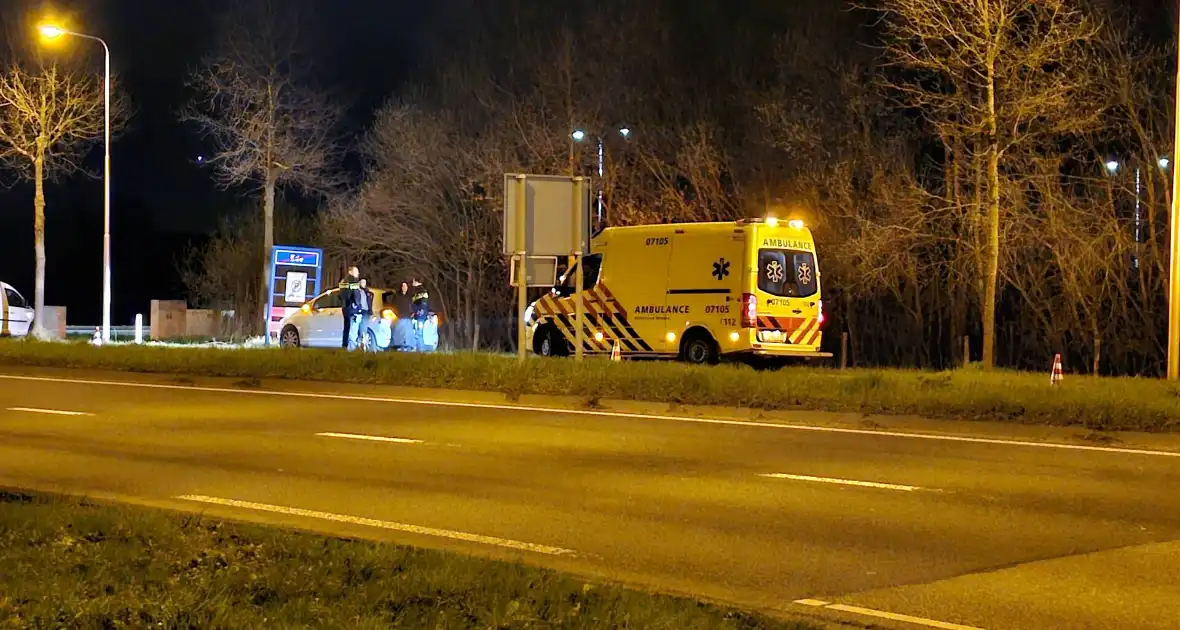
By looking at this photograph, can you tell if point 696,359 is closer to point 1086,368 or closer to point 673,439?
point 673,439

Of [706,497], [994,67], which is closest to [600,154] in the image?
[994,67]

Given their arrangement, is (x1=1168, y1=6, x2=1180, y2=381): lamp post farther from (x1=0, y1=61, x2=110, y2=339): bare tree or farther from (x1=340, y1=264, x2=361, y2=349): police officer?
(x1=0, y1=61, x2=110, y2=339): bare tree

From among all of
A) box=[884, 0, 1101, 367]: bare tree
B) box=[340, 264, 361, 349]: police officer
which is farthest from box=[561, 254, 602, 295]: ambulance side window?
box=[884, 0, 1101, 367]: bare tree

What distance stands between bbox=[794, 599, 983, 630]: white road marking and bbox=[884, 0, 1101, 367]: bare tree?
14.9 meters

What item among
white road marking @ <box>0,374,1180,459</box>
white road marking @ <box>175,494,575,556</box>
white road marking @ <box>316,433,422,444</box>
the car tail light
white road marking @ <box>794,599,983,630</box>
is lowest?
white road marking @ <box>794,599,983,630</box>

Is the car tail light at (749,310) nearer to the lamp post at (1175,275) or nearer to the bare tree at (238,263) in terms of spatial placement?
the lamp post at (1175,275)

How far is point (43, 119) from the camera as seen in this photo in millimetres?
31609

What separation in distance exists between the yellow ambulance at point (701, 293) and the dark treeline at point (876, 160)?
3.30 metres

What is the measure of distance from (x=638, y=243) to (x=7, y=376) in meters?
11.7

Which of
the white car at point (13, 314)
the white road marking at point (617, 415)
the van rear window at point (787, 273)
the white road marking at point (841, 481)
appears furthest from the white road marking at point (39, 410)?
the white car at point (13, 314)

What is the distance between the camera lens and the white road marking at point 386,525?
7871 millimetres

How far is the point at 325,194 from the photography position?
37.0 m

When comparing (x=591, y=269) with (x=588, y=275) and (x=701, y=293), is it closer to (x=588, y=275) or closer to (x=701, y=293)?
(x=588, y=275)

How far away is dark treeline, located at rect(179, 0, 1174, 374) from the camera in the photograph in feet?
69.9
